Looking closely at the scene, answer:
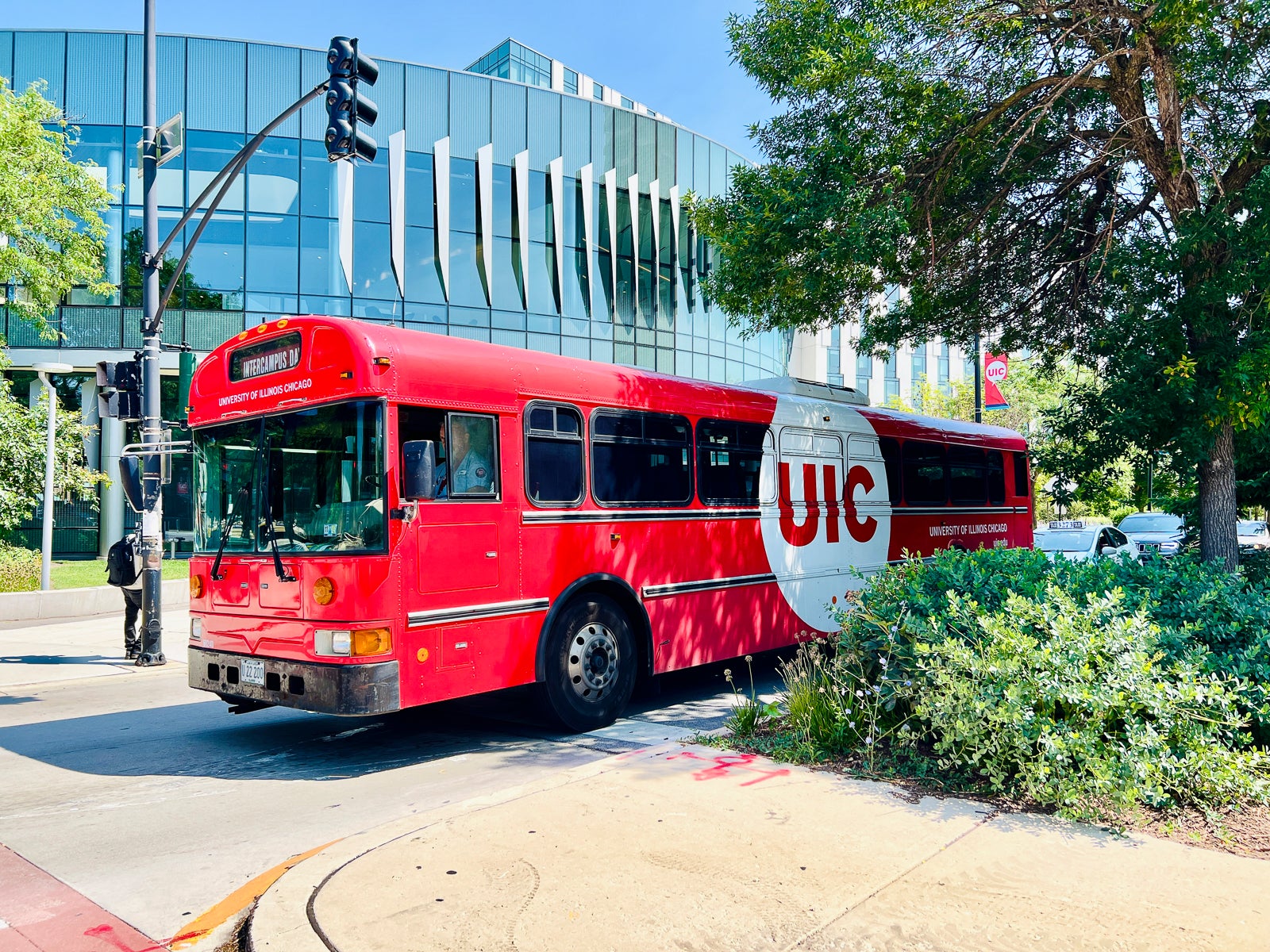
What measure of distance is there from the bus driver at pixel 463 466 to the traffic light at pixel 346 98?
4094 mm

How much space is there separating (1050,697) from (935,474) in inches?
322

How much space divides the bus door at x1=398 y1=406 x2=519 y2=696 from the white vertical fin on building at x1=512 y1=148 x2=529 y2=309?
23.9m

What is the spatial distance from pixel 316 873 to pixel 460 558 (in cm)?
288

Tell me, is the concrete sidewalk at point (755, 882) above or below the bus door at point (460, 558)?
below

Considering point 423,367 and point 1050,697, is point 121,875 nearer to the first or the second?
point 423,367

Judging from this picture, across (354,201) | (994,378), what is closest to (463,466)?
(994,378)

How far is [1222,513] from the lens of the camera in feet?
36.8

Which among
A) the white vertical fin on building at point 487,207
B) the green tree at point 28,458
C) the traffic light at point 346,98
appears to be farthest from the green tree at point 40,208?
the traffic light at point 346,98

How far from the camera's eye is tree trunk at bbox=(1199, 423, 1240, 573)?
11141 millimetres

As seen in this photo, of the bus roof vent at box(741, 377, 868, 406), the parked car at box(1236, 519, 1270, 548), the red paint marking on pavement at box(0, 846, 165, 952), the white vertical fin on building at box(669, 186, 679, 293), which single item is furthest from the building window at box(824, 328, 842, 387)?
the red paint marking on pavement at box(0, 846, 165, 952)

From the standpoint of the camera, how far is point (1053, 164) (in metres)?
12.6

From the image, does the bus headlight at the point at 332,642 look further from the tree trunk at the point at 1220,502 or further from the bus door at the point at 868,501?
the tree trunk at the point at 1220,502

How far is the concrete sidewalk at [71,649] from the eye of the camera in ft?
39.2

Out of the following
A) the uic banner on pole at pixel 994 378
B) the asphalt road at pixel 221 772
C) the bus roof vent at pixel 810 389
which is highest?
the uic banner on pole at pixel 994 378
